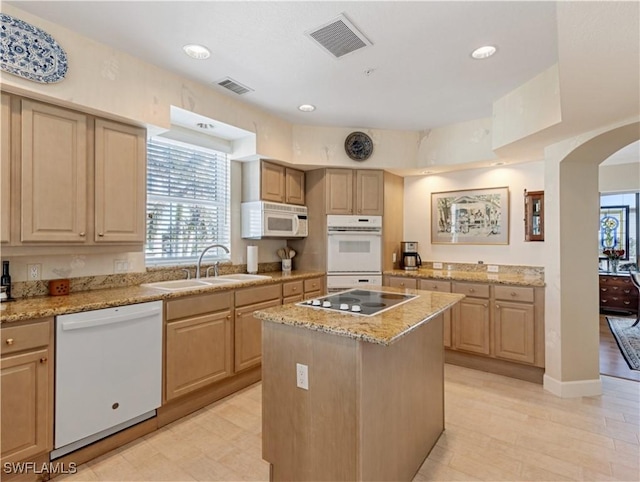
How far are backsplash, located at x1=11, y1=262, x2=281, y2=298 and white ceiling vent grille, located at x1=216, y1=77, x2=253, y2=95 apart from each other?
172cm

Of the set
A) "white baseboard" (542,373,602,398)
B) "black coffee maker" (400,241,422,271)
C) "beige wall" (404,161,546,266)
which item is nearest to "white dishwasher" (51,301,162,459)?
"black coffee maker" (400,241,422,271)

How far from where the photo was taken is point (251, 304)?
121 inches

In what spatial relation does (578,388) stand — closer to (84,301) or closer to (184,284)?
(184,284)

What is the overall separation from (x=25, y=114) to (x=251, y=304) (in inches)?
81.9

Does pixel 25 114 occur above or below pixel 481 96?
below

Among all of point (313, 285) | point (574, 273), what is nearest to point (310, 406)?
point (313, 285)

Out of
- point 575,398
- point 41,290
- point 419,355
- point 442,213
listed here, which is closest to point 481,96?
point 442,213

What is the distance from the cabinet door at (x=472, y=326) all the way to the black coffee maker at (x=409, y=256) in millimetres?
912

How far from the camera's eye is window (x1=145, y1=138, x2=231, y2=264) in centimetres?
306

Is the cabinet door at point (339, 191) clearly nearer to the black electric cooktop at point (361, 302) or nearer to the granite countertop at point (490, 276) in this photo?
the granite countertop at point (490, 276)

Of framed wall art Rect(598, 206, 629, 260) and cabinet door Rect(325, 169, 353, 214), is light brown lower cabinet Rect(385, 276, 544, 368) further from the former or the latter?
framed wall art Rect(598, 206, 629, 260)

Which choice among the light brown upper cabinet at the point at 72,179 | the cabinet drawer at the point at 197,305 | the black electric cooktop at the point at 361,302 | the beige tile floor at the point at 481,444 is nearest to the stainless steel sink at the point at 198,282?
the cabinet drawer at the point at 197,305

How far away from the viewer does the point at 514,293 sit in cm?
326

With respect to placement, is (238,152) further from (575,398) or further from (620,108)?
(575,398)
